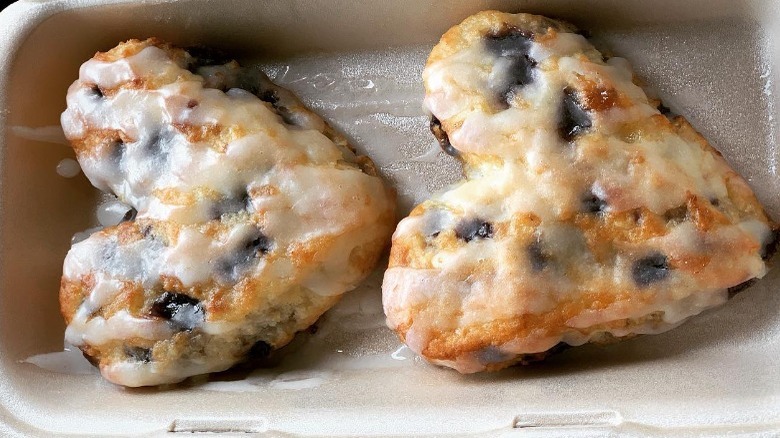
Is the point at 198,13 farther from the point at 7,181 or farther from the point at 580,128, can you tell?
the point at 580,128

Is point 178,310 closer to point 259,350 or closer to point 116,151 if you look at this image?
point 259,350

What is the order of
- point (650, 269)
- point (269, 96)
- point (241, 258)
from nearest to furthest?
point (650, 269) → point (241, 258) → point (269, 96)

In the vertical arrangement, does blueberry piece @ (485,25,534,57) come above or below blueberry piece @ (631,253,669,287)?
above

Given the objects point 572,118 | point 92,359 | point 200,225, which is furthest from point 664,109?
point 92,359

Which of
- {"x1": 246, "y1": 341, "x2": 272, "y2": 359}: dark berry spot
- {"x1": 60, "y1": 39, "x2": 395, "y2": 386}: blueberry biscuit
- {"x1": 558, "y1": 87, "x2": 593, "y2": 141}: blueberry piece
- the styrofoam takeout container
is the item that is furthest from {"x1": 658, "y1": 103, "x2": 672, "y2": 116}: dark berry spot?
{"x1": 246, "y1": 341, "x2": 272, "y2": 359}: dark berry spot

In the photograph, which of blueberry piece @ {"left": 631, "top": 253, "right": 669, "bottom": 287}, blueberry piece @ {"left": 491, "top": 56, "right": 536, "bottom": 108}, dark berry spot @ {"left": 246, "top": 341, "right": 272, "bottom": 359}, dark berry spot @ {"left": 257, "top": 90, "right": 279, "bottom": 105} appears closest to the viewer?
blueberry piece @ {"left": 631, "top": 253, "right": 669, "bottom": 287}

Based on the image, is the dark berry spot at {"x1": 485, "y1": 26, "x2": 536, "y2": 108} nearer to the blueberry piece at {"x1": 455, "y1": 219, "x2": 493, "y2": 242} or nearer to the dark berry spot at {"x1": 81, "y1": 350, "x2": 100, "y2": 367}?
the blueberry piece at {"x1": 455, "y1": 219, "x2": 493, "y2": 242}
